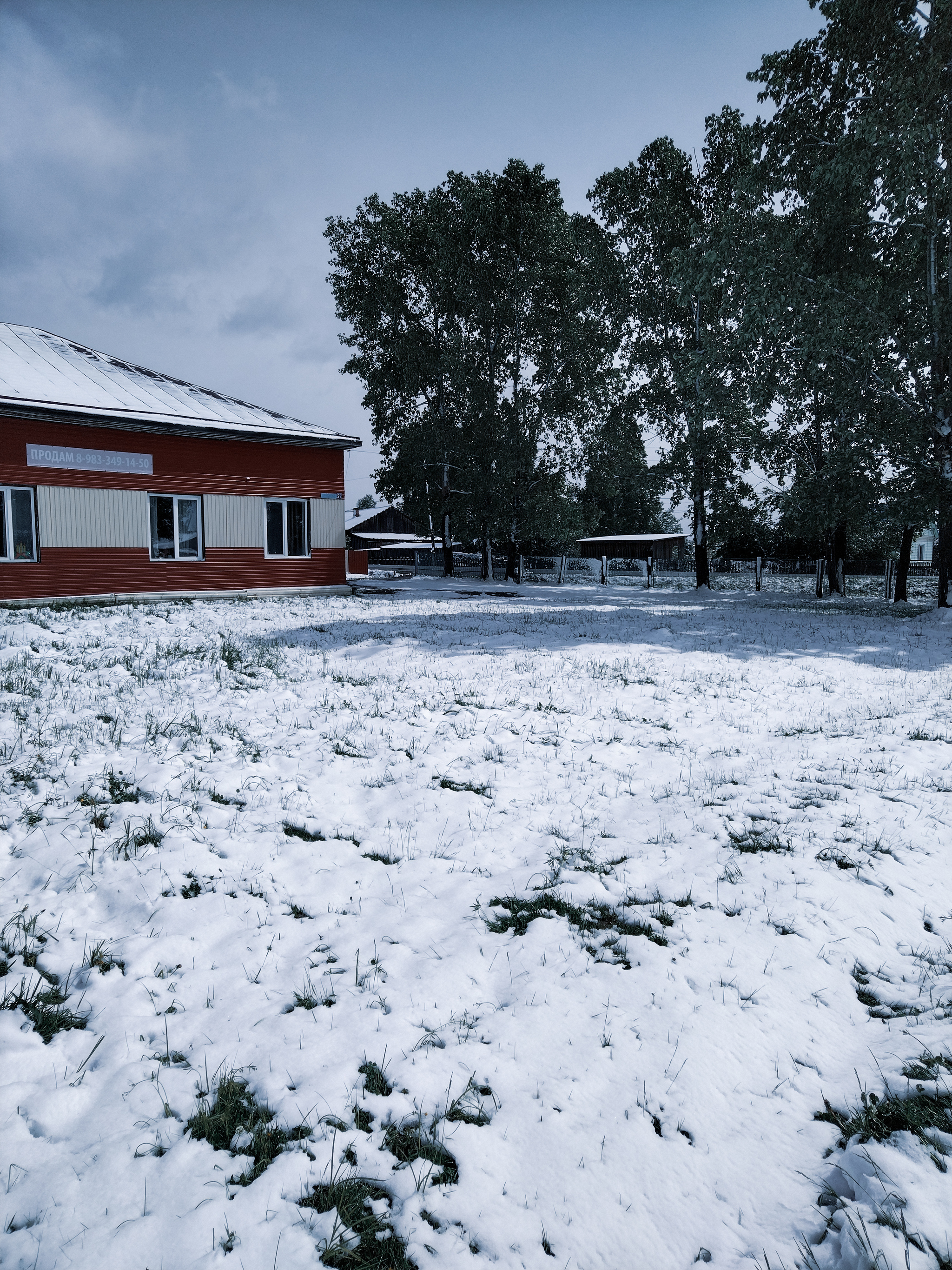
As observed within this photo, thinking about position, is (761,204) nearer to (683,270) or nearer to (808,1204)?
(683,270)

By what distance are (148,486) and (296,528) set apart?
4.40 meters

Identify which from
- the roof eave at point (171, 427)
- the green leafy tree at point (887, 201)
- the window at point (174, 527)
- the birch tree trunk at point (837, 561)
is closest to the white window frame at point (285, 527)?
the roof eave at point (171, 427)

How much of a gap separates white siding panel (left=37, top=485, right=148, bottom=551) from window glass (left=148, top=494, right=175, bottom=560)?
0.23 metres

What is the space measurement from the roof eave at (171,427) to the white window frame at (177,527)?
1.62 metres

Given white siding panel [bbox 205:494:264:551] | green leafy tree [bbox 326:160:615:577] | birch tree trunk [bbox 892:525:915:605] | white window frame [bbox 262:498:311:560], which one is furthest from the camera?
green leafy tree [bbox 326:160:615:577]

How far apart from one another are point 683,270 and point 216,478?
47.8 ft

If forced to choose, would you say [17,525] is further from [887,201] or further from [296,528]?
[887,201]

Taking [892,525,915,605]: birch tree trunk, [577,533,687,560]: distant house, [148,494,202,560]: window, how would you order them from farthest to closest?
[577,533,687,560]: distant house, [892,525,915,605]: birch tree trunk, [148,494,202,560]: window

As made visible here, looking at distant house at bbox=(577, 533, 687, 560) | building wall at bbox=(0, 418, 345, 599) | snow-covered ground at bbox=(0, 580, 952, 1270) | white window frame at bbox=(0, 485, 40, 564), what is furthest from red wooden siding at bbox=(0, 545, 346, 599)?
distant house at bbox=(577, 533, 687, 560)

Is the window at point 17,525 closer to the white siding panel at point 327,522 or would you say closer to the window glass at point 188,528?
the window glass at point 188,528

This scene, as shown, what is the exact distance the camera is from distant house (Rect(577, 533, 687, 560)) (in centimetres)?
6544

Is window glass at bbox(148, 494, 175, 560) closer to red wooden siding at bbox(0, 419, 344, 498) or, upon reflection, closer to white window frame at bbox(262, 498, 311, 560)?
red wooden siding at bbox(0, 419, 344, 498)

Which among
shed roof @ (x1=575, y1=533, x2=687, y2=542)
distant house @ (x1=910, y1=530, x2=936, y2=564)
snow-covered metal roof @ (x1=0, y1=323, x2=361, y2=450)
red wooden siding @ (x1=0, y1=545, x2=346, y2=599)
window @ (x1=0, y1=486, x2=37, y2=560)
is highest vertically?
snow-covered metal roof @ (x1=0, y1=323, x2=361, y2=450)

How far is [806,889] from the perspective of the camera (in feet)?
13.5
